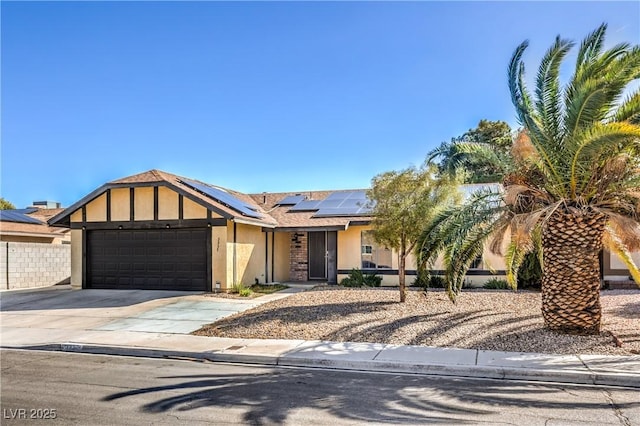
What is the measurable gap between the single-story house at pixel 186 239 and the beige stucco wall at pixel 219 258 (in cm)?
4

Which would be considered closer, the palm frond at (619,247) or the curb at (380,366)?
the curb at (380,366)

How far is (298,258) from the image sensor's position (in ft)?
73.2

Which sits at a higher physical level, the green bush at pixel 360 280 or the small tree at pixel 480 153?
the small tree at pixel 480 153

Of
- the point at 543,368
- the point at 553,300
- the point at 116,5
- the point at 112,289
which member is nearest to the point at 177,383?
the point at 543,368

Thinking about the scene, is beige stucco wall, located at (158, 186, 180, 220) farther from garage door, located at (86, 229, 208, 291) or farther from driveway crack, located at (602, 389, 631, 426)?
driveway crack, located at (602, 389, 631, 426)

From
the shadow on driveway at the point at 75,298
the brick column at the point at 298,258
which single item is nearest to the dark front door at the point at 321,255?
the brick column at the point at 298,258

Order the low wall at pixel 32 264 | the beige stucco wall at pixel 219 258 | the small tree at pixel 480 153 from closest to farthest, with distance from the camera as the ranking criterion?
the small tree at pixel 480 153 → the beige stucco wall at pixel 219 258 → the low wall at pixel 32 264

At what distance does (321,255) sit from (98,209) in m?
9.89

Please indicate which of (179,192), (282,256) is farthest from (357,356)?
(282,256)

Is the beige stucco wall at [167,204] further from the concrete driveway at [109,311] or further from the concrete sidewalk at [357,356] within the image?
the concrete sidewalk at [357,356]

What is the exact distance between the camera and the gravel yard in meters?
9.09

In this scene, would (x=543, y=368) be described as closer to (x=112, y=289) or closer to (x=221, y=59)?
(x=221, y=59)

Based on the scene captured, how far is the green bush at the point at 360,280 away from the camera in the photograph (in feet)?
60.4

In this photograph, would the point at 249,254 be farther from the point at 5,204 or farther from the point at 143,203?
the point at 5,204
